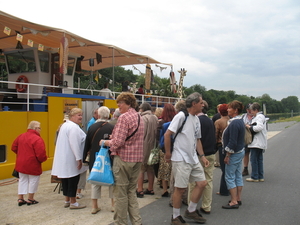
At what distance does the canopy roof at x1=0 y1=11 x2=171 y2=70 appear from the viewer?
8273 millimetres

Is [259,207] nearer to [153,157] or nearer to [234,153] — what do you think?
[234,153]

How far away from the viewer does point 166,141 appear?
3.80 m

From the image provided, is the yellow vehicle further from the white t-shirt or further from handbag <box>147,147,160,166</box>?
the white t-shirt

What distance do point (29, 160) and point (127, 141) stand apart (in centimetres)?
240

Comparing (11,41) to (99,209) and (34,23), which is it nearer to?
(34,23)

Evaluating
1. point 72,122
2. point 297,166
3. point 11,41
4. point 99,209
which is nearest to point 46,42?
point 11,41

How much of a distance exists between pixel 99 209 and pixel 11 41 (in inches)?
346

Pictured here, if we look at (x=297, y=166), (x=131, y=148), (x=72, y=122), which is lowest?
(x=297, y=166)

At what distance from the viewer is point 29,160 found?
4.90m

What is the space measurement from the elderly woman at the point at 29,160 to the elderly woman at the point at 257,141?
493 centimetres

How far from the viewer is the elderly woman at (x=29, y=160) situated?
4.90 metres

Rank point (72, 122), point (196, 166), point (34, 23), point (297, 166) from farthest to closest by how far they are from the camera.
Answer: point (297, 166), point (34, 23), point (72, 122), point (196, 166)

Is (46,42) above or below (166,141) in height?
above

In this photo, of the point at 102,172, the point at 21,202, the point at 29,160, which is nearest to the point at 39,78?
the point at 29,160
